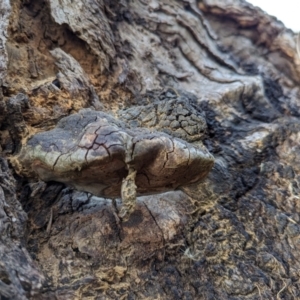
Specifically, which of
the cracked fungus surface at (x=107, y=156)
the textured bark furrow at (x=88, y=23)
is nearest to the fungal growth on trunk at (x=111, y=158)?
the cracked fungus surface at (x=107, y=156)

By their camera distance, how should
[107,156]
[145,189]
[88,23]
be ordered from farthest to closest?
1. [88,23]
2. [145,189]
3. [107,156]

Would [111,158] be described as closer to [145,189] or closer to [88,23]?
[145,189]

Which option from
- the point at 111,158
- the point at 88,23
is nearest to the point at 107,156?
the point at 111,158

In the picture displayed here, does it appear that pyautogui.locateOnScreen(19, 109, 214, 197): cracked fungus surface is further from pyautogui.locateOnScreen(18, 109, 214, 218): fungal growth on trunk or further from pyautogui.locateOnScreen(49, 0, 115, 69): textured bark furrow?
pyautogui.locateOnScreen(49, 0, 115, 69): textured bark furrow

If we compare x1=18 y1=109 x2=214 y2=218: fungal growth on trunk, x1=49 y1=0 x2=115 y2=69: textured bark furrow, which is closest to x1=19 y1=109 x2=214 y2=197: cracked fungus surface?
x1=18 y1=109 x2=214 y2=218: fungal growth on trunk

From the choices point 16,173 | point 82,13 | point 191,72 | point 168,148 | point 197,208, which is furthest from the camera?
point 191,72

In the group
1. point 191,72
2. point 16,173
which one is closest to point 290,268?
point 16,173

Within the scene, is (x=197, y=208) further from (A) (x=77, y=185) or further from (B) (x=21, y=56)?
(B) (x=21, y=56)
